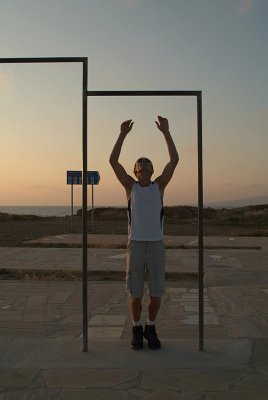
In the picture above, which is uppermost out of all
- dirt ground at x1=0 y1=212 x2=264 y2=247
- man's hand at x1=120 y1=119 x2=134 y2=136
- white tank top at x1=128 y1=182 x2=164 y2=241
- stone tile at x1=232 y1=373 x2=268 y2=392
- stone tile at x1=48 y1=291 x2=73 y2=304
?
man's hand at x1=120 y1=119 x2=134 y2=136

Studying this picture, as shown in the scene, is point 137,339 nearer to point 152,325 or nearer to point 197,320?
point 152,325

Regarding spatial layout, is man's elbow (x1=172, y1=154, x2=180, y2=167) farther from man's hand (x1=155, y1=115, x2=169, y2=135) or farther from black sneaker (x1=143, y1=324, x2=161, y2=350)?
black sneaker (x1=143, y1=324, x2=161, y2=350)

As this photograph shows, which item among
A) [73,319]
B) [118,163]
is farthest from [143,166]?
[73,319]

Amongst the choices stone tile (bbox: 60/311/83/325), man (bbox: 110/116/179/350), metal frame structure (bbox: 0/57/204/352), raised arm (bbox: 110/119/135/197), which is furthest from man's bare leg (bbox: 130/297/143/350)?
stone tile (bbox: 60/311/83/325)

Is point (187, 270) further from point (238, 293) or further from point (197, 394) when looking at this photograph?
point (197, 394)

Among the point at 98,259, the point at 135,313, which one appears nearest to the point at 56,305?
the point at 135,313

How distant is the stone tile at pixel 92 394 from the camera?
11.8 ft

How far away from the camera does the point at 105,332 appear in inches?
221

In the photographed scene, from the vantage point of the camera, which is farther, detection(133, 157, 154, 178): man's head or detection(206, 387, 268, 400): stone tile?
detection(133, 157, 154, 178): man's head

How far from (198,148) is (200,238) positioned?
820 mm

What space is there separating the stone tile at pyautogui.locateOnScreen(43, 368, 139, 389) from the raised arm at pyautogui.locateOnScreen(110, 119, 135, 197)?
155 cm

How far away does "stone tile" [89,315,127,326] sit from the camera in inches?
236

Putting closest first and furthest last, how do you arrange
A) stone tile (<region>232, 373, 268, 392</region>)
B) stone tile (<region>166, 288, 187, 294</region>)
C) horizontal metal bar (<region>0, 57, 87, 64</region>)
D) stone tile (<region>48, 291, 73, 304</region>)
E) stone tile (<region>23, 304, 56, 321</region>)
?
stone tile (<region>232, 373, 268, 392</region>) → horizontal metal bar (<region>0, 57, 87, 64</region>) → stone tile (<region>23, 304, 56, 321</region>) → stone tile (<region>48, 291, 73, 304</region>) → stone tile (<region>166, 288, 187, 294</region>)

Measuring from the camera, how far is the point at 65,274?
9.89m
